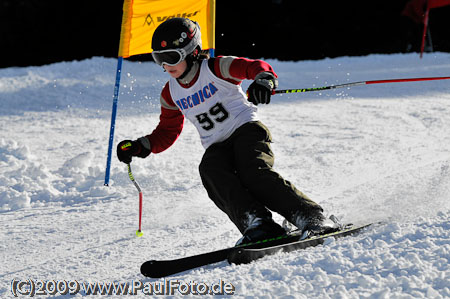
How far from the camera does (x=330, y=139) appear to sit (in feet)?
18.6

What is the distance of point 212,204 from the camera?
3.99 m

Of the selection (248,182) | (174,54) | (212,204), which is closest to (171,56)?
(174,54)

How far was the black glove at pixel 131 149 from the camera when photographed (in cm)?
327

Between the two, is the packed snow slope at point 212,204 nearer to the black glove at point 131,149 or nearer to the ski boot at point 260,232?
the ski boot at point 260,232

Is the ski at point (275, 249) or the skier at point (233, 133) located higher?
the skier at point (233, 133)

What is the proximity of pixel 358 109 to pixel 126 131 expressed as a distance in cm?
295

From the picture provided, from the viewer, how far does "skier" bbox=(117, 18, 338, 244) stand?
2.62 metres

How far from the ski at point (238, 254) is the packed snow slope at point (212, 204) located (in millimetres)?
45

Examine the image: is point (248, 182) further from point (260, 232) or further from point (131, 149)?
point (131, 149)

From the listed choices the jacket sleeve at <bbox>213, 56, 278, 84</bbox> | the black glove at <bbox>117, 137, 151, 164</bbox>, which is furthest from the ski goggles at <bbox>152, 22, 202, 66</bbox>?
the black glove at <bbox>117, 137, 151, 164</bbox>

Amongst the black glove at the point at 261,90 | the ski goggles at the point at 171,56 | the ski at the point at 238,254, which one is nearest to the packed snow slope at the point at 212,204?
the ski at the point at 238,254

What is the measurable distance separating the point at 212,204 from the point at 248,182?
1.27m

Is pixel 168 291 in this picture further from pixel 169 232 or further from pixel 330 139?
pixel 330 139

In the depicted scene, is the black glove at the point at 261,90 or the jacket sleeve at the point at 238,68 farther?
the jacket sleeve at the point at 238,68
